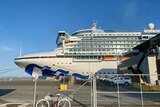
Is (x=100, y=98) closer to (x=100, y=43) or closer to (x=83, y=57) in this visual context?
(x=83, y=57)

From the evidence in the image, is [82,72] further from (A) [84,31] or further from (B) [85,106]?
(B) [85,106]

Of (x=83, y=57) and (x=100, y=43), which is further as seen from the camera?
(x=100, y=43)

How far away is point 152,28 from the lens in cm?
7800

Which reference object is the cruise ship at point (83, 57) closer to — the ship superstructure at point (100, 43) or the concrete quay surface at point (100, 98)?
the ship superstructure at point (100, 43)

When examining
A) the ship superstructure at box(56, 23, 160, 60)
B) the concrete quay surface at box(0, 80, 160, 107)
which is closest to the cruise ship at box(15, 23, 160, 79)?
the ship superstructure at box(56, 23, 160, 60)

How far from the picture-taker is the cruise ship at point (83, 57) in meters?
67.6

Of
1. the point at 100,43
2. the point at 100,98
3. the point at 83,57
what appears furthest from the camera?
the point at 100,43

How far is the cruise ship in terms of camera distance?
6762 centimetres

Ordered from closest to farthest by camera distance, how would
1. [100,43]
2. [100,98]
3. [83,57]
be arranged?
[100,98] → [83,57] → [100,43]

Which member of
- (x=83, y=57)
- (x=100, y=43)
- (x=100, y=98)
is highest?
(x=100, y=43)

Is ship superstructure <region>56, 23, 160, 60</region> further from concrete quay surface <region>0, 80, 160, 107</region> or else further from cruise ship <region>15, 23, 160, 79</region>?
concrete quay surface <region>0, 80, 160, 107</region>

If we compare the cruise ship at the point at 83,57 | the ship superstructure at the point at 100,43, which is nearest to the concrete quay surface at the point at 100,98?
the cruise ship at the point at 83,57

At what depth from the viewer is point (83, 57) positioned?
225ft

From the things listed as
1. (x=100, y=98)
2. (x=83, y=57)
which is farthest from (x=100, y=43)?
(x=100, y=98)
